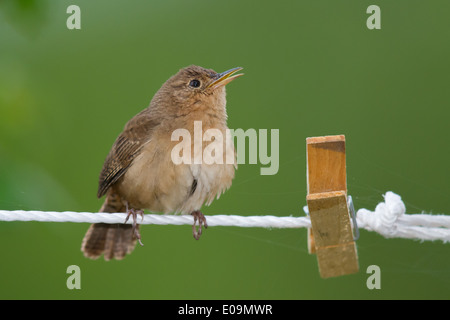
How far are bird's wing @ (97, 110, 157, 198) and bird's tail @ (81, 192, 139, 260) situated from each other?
0.48m

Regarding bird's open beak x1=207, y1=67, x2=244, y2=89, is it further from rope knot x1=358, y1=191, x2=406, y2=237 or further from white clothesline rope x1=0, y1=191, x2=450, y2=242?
rope knot x1=358, y1=191, x2=406, y2=237

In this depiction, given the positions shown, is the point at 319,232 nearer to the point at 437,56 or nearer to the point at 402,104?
the point at 402,104

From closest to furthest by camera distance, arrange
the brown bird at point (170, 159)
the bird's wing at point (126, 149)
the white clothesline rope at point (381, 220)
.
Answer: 1. the white clothesline rope at point (381, 220)
2. the brown bird at point (170, 159)
3. the bird's wing at point (126, 149)

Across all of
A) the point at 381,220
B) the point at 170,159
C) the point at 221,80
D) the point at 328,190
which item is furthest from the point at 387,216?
the point at 221,80

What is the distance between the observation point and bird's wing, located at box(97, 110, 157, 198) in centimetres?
359

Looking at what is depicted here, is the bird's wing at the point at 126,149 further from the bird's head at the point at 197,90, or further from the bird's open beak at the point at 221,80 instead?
the bird's open beak at the point at 221,80

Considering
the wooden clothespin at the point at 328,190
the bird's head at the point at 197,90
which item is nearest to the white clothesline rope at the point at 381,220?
the wooden clothespin at the point at 328,190

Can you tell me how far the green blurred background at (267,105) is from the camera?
15.0 feet

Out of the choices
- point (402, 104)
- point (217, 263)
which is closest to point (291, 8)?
point (402, 104)

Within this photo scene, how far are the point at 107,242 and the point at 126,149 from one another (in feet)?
2.95

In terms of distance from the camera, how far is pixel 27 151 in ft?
13.0

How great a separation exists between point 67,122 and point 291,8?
2332 mm

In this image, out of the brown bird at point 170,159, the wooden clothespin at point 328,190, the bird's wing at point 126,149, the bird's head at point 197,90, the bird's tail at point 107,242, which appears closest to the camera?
the wooden clothespin at point 328,190

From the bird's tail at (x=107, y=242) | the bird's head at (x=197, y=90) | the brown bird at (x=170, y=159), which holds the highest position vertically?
the bird's head at (x=197, y=90)
